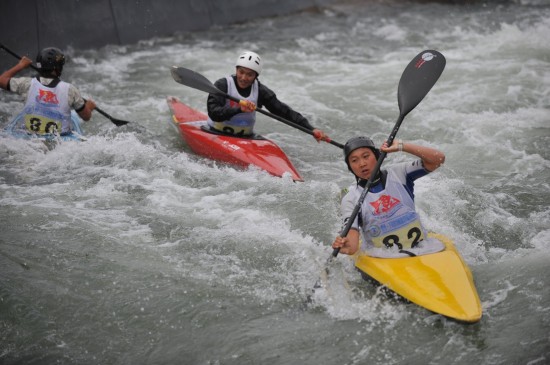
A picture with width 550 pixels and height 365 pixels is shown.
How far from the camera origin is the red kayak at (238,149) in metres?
6.72

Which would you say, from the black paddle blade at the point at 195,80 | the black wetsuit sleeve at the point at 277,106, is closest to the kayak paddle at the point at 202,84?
the black paddle blade at the point at 195,80

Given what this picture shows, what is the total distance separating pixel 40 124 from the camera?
6.79 metres

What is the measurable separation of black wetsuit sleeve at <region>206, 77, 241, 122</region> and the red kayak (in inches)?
9.5

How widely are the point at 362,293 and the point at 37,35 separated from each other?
7.62 meters

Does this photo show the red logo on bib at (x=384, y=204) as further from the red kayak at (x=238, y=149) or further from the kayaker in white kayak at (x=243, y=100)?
the kayaker in white kayak at (x=243, y=100)

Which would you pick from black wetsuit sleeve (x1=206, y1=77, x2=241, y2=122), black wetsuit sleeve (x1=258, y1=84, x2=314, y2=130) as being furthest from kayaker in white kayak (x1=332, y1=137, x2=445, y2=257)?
black wetsuit sleeve (x1=206, y1=77, x2=241, y2=122)

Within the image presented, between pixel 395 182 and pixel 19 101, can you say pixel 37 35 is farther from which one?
pixel 395 182

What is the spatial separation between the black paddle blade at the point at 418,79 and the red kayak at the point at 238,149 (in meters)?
1.45

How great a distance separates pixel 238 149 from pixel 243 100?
1.70 ft

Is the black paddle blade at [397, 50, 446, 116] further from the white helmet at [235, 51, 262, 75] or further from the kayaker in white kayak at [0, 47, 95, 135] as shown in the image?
the kayaker in white kayak at [0, 47, 95, 135]

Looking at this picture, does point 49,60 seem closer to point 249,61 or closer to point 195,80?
point 195,80

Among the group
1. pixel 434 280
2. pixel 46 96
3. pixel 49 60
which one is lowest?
pixel 434 280

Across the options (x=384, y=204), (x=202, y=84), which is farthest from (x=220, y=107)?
(x=384, y=204)

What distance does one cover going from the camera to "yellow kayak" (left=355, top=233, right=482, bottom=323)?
13.7ft
